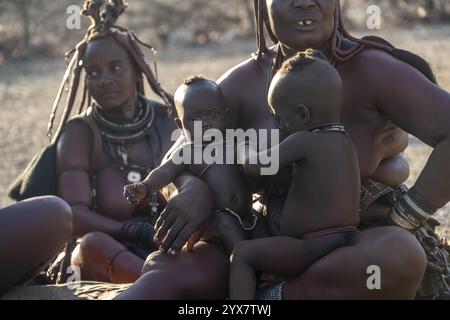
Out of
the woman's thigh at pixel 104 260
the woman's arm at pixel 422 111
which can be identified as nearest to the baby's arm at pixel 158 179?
the woman's arm at pixel 422 111

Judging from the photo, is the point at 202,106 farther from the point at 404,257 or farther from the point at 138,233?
the point at 138,233

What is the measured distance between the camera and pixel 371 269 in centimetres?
328

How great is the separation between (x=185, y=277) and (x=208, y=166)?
0.46 metres

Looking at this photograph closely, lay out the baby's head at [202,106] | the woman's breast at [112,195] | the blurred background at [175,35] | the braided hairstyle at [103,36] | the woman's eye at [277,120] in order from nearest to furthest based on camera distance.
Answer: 1. the woman's eye at [277,120]
2. the baby's head at [202,106]
3. the woman's breast at [112,195]
4. the braided hairstyle at [103,36]
5. the blurred background at [175,35]

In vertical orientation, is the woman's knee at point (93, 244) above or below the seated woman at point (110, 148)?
below

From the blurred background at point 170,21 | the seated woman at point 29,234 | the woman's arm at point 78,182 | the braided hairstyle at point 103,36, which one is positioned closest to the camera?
the seated woman at point 29,234

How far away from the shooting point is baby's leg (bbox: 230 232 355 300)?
3.38m

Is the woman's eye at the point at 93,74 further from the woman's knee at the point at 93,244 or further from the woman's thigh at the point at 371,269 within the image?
the woman's thigh at the point at 371,269

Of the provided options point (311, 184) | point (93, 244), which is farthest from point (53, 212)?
point (311, 184)

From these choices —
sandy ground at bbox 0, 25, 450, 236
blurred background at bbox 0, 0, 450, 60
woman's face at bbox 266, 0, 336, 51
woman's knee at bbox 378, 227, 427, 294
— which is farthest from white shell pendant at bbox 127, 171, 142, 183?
blurred background at bbox 0, 0, 450, 60

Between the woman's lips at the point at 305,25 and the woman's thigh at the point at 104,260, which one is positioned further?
the woman's thigh at the point at 104,260

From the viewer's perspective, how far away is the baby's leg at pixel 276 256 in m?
3.38

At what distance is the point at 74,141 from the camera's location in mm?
5277

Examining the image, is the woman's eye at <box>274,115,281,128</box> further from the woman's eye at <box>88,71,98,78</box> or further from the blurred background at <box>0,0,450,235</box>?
the blurred background at <box>0,0,450,235</box>
